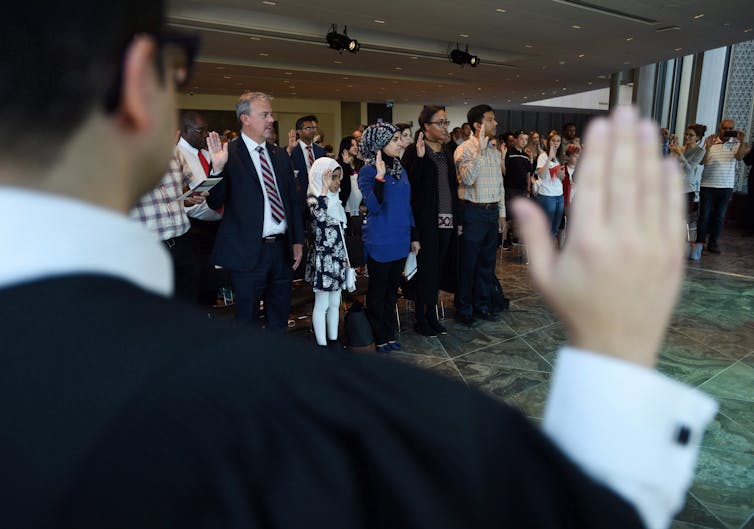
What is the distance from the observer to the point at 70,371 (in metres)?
0.36

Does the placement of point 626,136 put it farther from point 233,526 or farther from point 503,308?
point 503,308

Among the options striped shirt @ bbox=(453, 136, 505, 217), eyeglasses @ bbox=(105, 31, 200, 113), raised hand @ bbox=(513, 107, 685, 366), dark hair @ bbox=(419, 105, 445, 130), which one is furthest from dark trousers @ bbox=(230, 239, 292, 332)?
raised hand @ bbox=(513, 107, 685, 366)

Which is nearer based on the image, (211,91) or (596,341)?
(596,341)

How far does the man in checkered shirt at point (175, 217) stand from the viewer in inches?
107

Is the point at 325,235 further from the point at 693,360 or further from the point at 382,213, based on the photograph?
the point at 693,360

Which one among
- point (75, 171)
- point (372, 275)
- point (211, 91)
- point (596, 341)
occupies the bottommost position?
point (372, 275)

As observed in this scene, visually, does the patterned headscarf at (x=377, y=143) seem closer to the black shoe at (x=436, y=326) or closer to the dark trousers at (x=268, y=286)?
the dark trousers at (x=268, y=286)

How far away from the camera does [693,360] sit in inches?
134

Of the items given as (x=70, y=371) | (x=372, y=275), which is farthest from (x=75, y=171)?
(x=372, y=275)

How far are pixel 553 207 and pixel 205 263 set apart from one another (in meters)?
3.73

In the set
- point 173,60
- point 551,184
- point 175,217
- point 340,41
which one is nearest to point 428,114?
point 175,217

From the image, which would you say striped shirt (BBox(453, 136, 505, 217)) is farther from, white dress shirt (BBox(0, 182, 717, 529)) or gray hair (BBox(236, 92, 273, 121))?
white dress shirt (BBox(0, 182, 717, 529))

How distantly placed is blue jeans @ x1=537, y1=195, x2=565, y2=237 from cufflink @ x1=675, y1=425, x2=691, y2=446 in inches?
215

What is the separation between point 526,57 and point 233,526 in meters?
14.0
